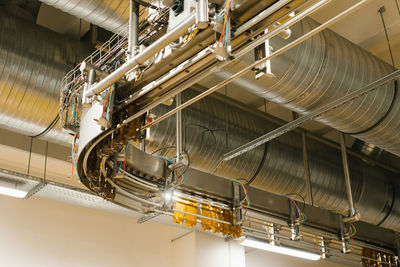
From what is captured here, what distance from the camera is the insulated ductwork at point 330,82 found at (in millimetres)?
3707

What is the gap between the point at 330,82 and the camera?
390 centimetres

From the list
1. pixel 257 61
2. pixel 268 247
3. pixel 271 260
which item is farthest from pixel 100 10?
pixel 271 260

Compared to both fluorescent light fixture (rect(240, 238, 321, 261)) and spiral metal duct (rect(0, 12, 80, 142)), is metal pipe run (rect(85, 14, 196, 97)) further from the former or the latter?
fluorescent light fixture (rect(240, 238, 321, 261))

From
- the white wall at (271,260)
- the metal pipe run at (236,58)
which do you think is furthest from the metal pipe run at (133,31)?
the white wall at (271,260)

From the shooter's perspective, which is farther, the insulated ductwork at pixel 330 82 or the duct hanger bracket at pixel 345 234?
the duct hanger bracket at pixel 345 234

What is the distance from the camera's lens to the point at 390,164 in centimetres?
721

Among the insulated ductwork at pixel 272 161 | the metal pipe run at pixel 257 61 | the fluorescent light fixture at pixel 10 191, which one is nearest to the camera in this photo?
the metal pipe run at pixel 257 61

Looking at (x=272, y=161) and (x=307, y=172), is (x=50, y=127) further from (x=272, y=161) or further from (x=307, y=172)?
(x=307, y=172)

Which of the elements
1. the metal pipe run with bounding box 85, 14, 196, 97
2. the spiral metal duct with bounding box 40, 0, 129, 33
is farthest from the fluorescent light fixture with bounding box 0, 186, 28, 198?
the metal pipe run with bounding box 85, 14, 196, 97

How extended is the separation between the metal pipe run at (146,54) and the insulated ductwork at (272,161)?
1.20 metres

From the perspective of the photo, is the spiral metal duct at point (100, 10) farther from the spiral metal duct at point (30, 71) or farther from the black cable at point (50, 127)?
the black cable at point (50, 127)

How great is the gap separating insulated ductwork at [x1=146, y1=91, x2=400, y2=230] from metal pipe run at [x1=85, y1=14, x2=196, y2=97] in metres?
1.20

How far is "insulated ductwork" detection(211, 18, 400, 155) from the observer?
3707 millimetres

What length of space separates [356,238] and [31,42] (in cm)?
408
